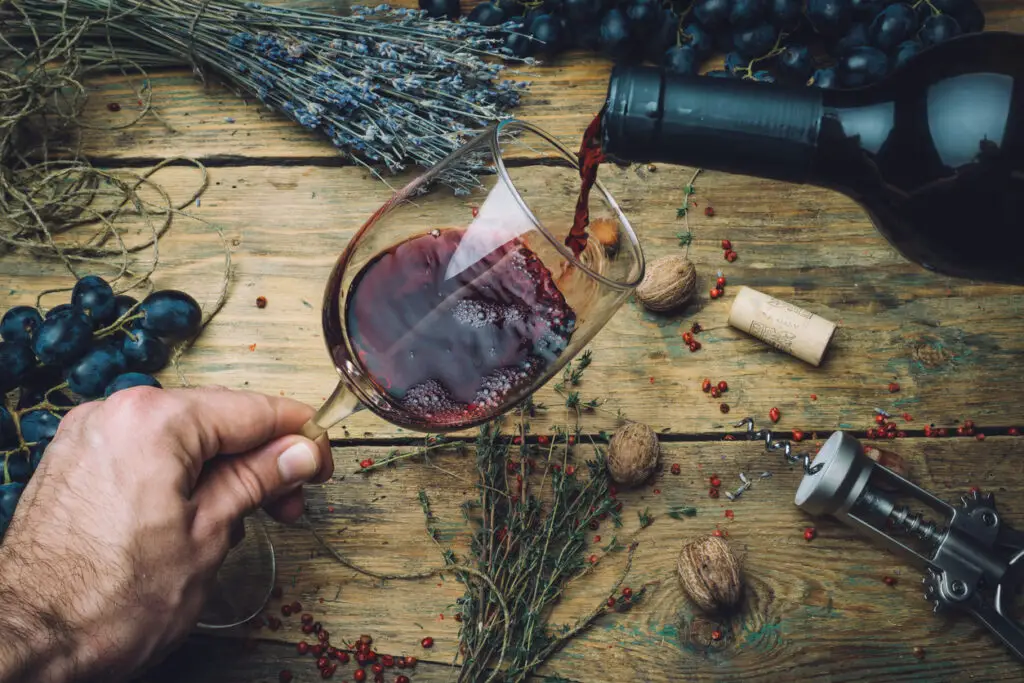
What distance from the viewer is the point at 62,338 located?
118 centimetres

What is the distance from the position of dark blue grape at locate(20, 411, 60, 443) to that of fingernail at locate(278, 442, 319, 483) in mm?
406

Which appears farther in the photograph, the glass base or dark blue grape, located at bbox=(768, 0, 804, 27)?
dark blue grape, located at bbox=(768, 0, 804, 27)

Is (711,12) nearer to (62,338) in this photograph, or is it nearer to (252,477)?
(252,477)

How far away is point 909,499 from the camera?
125 cm

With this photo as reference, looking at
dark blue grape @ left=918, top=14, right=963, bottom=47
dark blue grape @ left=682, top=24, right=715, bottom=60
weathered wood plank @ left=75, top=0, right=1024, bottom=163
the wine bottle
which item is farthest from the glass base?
dark blue grape @ left=918, top=14, right=963, bottom=47

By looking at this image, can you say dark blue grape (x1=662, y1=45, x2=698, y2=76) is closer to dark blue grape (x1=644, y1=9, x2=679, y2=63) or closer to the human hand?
dark blue grape (x1=644, y1=9, x2=679, y2=63)

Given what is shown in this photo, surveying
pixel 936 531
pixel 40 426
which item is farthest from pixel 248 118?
pixel 936 531

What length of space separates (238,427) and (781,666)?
30.8 inches

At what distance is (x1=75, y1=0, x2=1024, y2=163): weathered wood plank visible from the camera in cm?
141

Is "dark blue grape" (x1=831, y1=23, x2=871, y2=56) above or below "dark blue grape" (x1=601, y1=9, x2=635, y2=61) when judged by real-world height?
above

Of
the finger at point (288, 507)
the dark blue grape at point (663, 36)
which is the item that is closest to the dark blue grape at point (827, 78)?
the dark blue grape at point (663, 36)

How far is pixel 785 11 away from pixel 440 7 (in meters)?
0.55

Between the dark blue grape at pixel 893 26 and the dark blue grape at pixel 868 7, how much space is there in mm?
16

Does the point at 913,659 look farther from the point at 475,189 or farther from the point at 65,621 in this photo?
the point at 65,621
